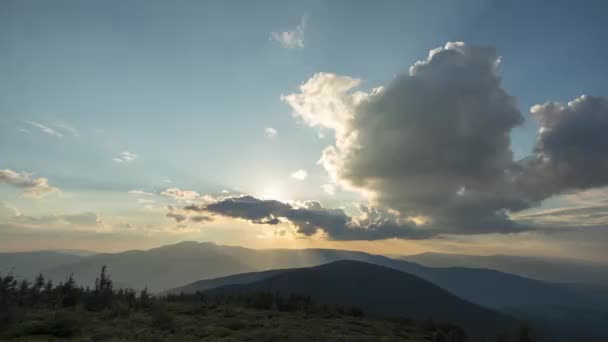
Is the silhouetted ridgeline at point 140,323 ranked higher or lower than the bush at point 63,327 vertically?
lower

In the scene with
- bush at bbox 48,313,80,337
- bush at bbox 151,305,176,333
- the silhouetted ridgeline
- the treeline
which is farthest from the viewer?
the treeline

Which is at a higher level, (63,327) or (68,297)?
(63,327)

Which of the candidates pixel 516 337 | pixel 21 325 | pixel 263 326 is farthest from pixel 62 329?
pixel 516 337

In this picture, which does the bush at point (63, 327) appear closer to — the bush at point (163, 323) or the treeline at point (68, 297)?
the bush at point (163, 323)

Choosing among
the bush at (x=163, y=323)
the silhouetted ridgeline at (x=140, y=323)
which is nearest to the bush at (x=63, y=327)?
the silhouetted ridgeline at (x=140, y=323)

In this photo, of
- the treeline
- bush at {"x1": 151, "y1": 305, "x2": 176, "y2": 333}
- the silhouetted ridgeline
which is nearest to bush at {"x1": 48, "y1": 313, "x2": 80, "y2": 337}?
the silhouetted ridgeline

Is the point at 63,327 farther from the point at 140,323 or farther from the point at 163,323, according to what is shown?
the point at 163,323

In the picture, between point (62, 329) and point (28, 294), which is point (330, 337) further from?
point (28, 294)

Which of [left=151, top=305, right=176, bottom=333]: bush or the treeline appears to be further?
the treeline

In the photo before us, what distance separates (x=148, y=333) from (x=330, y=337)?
14033mm

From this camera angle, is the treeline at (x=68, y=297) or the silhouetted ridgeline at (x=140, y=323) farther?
the treeline at (x=68, y=297)

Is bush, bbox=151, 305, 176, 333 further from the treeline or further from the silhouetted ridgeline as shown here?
the treeline

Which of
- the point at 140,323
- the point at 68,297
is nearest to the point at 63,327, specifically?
the point at 140,323

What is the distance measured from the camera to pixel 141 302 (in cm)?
4766
